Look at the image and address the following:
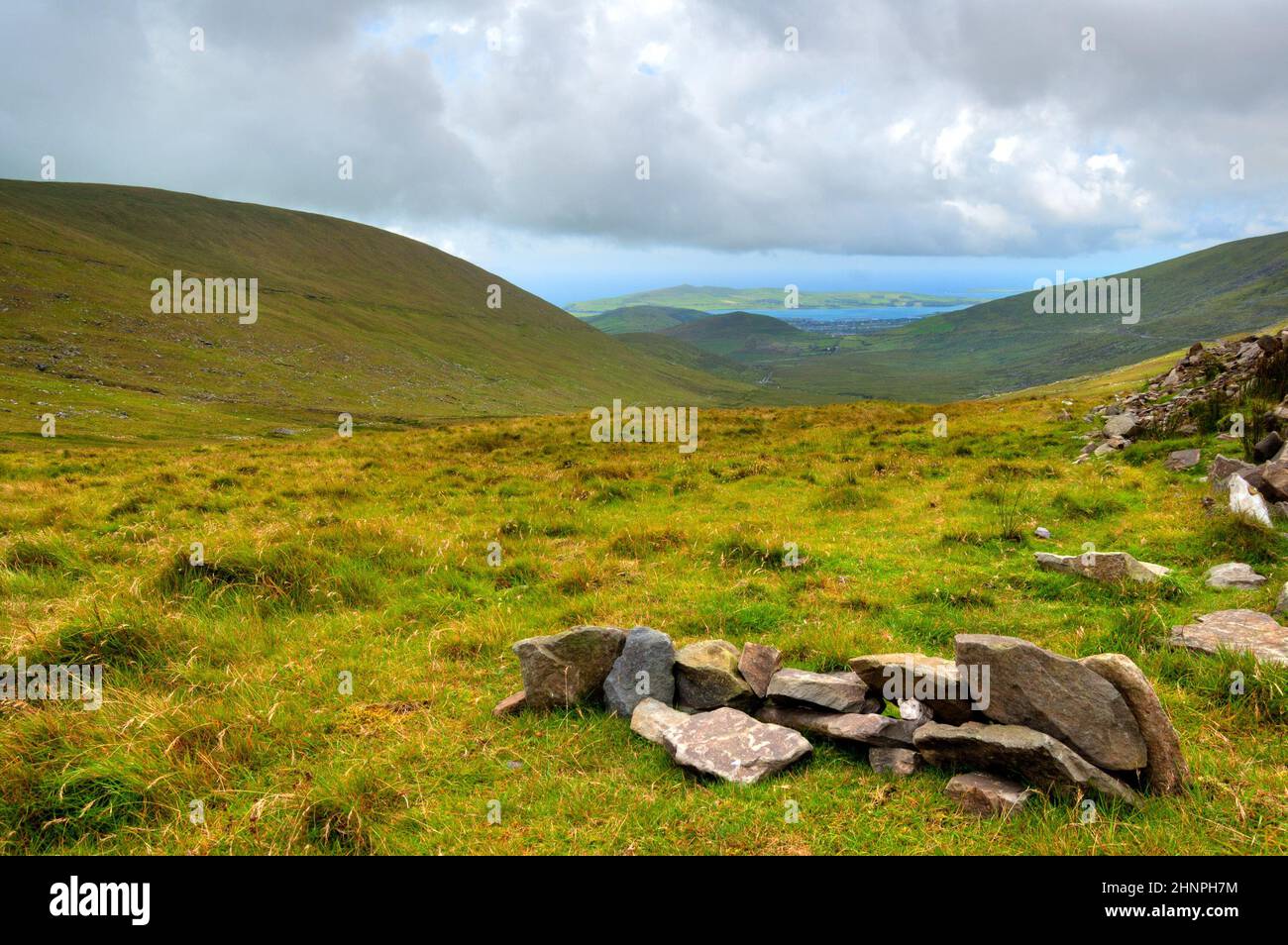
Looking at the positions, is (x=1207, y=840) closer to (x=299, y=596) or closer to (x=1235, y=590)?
(x=1235, y=590)

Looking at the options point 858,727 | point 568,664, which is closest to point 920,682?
point 858,727

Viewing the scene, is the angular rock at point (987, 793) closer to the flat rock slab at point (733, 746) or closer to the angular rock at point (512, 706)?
the flat rock slab at point (733, 746)

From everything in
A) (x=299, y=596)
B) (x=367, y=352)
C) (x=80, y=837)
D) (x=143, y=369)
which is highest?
(x=367, y=352)

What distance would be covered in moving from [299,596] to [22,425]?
198ft

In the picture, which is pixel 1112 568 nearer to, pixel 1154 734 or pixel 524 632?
pixel 1154 734

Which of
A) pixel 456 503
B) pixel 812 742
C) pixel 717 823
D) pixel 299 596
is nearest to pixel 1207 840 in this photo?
pixel 812 742

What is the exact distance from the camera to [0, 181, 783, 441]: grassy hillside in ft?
233

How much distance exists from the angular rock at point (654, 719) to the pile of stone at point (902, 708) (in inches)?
0.5

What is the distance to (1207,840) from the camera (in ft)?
14.5

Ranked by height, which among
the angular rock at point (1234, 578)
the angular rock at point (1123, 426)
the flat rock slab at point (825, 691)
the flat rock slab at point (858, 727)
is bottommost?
the flat rock slab at point (858, 727)

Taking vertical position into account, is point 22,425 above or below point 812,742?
above

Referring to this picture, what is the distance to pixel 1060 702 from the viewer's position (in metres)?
5.16

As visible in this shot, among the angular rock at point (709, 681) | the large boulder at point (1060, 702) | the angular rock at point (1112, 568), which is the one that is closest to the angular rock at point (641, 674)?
the angular rock at point (709, 681)

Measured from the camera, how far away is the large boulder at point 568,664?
669 centimetres
